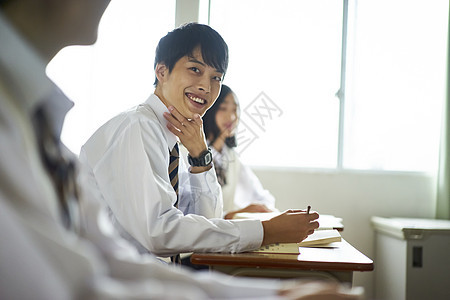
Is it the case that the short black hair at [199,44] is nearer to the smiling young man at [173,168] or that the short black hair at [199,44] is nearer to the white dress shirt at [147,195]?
the smiling young man at [173,168]

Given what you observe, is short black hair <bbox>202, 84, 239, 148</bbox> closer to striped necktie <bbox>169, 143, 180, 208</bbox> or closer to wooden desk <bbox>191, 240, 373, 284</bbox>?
striped necktie <bbox>169, 143, 180, 208</bbox>

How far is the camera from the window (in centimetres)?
375

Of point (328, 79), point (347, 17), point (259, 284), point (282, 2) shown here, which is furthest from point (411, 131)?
point (259, 284)

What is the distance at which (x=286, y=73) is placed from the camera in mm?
3756

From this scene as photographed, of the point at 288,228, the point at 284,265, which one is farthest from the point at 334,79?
the point at 284,265

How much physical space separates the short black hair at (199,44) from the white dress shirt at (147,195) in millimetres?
330

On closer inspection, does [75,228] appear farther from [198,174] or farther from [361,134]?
[361,134]

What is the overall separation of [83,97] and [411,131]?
2.63m

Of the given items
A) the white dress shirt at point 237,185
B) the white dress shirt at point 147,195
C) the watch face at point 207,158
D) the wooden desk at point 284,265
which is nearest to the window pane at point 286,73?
the white dress shirt at point 237,185

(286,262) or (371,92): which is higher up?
(371,92)

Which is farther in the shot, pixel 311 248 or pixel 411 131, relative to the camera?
pixel 411 131

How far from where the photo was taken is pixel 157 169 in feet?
5.04

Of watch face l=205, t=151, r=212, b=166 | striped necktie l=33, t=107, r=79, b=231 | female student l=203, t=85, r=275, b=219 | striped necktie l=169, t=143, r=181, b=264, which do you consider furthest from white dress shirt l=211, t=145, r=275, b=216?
striped necktie l=33, t=107, r=79, b=231

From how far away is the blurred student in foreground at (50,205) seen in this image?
1.46 ft
